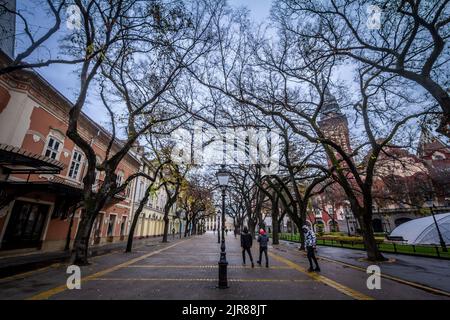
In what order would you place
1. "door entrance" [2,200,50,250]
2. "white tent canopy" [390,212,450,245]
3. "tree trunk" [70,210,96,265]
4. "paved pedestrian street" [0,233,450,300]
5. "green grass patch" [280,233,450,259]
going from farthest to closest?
"white tent canopy" [390,212,450,245] < "green grass patch" [280,233,450,259] < "door entrance" [2,200,50,250] < "tree trunk" [70,210,96,265] < "paved pedestrian street" [0,233,450,300]

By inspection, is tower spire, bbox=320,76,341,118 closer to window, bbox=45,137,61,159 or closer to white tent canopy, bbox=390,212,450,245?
window, bbox=45,137,61,159

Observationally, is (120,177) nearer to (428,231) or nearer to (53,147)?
(53,147)

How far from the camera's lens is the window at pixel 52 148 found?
556 inches

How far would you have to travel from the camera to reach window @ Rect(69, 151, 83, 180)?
54.9 feet

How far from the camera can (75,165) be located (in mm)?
17156

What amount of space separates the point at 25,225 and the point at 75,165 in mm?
5435

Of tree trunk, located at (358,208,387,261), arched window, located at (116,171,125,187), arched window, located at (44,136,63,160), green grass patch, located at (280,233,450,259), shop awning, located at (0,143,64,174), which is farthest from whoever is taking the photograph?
arched window, located at (116,171,125,187)

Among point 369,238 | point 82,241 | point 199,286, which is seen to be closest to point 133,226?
point 82,241

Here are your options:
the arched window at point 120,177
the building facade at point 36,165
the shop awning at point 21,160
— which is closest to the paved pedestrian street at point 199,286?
the shop awning at point 21,160

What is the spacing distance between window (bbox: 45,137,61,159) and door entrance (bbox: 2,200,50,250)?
3.18 m

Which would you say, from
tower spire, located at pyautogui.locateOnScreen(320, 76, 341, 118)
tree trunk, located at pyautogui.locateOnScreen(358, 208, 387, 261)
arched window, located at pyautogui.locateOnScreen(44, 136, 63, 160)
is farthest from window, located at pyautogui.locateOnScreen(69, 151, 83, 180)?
tree trunk, located at pyautogui.locateOnScreen(358, 208, 387, 261)

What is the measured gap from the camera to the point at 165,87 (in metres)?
10.8

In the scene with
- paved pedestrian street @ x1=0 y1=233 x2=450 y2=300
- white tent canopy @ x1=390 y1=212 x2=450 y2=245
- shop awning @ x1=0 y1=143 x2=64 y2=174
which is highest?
shop awning @ x1=0 y1=143 x2=64 y2=174
